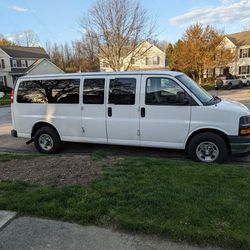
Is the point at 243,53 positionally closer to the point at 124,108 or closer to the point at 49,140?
the point at 124,108

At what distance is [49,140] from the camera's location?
702 centimetres

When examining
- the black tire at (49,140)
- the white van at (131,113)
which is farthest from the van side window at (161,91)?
the black tire at (49,140)

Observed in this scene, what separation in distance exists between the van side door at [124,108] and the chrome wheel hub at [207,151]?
141cm

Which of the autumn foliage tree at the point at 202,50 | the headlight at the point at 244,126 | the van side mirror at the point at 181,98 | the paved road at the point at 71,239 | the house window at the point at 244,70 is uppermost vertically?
the autumn foliage tree at the point at 202,50

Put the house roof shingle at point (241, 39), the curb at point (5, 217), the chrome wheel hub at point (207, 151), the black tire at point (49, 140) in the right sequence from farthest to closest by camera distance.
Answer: the house roof shingle at point (241, 39), the black tire at point (49, 140), the chrome wheel hub at point (207, 151), the curb at point (5, 217)

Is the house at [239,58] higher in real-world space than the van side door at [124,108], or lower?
higher

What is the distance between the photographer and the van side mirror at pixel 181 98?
18.4ft

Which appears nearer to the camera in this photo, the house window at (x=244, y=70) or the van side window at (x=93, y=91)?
the van side window at (x=93, y=91)

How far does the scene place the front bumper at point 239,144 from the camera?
211 inches

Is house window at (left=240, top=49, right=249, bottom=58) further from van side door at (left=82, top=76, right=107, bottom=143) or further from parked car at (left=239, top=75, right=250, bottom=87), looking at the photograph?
van side door at (left=82, top=76, right=107, bottom=143)

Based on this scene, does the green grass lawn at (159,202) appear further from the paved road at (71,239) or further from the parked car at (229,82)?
the parked car at (229,82)

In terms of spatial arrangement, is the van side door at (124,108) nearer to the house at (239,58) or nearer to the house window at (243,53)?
the house at (239,58)

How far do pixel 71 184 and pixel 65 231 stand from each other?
132 centimetres

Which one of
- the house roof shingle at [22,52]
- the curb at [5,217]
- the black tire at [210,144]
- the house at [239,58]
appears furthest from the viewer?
the house roof shingle at [22,52]
